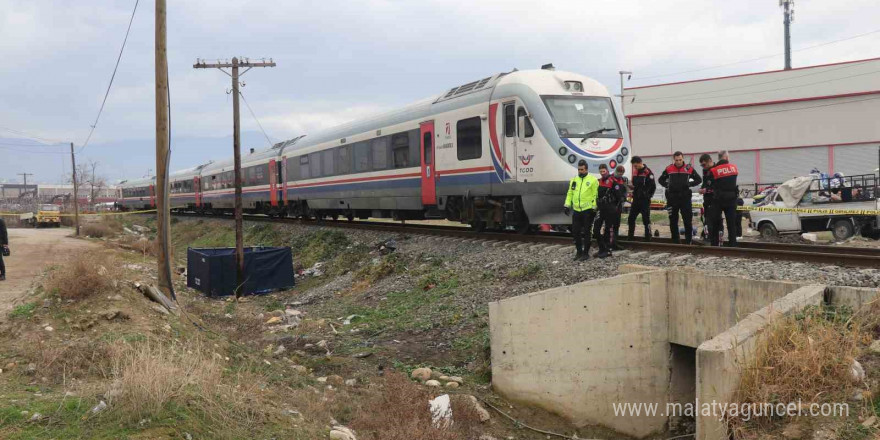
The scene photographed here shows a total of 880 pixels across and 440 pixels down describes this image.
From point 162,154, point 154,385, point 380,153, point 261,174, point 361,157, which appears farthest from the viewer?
point 261,174

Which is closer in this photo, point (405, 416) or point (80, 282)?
point (405, 416)

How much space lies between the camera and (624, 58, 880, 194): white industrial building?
40219 millimetres

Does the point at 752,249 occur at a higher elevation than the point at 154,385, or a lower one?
higher

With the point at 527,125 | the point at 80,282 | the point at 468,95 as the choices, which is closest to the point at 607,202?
the point at 527,125

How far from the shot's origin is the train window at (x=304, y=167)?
875 inches

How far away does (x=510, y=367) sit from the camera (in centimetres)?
806

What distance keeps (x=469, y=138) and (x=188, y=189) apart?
104 feet

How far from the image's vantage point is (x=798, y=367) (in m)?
4.54

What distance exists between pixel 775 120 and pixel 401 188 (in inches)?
1403

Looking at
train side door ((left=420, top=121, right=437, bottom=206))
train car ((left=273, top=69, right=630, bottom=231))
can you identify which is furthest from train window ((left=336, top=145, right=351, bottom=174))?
train side door ((left=420, top=121, right=437, bottom=206))

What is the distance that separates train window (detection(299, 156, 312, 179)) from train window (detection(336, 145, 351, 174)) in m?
2.81

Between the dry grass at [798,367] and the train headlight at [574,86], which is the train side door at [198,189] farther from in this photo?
the dry grass at [798,367]

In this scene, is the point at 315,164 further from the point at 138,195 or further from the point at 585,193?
the point at 138,195

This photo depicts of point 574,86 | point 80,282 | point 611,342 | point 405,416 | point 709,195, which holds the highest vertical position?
point 574,86
